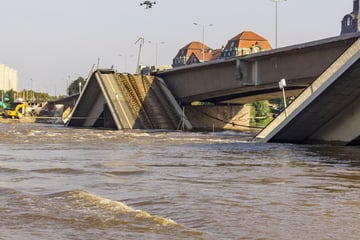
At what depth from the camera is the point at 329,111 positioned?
31.3m

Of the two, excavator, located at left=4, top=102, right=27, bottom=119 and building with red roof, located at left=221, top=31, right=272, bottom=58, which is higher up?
building with red roof, located at left=221, top=31, right=272, bottom=58

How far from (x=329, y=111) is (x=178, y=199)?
20.3 metres

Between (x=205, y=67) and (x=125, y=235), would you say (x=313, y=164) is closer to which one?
(x=125, y=235)

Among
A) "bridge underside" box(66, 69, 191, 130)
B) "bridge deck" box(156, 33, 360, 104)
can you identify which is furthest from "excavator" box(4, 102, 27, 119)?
"bridge deck" box(156, 33, 360, 104)

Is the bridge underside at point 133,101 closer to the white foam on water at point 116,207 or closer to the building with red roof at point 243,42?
the white foam on water at point 116,207

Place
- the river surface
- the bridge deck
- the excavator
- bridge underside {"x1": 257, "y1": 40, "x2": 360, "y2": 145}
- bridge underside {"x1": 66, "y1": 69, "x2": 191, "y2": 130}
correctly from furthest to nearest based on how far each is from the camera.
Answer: the excavator
bridge underside {"x1": 66, "y1": 69, "x2": 191, "y2": 130}
the bridge deck
bridge underside {"x1": 257, "y1": 40, "x2": 360, "y2": 145}
the river surface

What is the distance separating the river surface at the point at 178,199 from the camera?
9.19m

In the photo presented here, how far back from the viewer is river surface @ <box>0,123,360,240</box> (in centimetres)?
919

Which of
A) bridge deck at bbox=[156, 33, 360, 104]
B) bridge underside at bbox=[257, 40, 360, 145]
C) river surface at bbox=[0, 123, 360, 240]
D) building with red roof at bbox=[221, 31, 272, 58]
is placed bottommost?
river surface at bbox=[0, 123, 360, 240]

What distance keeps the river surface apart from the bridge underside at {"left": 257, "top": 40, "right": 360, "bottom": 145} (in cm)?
667

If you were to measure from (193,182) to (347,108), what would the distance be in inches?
713

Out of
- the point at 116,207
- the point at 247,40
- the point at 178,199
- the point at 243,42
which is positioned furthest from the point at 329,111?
the point at 247,40

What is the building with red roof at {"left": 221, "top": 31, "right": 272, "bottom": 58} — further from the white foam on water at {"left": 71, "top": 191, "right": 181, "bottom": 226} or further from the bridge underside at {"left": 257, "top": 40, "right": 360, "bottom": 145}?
the white foam on water at {"left": 71, "top": 191, "right": 181, "bottom": 226}

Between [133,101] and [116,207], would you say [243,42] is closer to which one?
[133,101]
